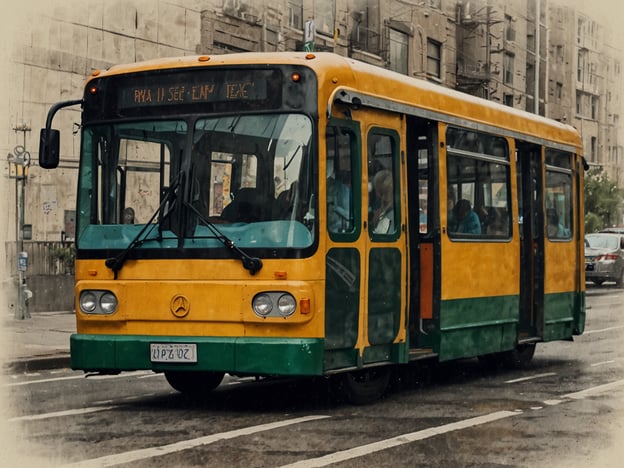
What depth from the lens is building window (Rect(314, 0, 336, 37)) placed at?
36.9 metres

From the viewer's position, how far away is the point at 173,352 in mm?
10844

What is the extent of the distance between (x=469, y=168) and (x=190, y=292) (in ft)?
12.9

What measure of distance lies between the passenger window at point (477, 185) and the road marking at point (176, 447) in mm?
3511

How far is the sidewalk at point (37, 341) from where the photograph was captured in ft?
53.1

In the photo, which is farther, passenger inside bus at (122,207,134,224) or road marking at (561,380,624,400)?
road marking at (561,380,624,400)

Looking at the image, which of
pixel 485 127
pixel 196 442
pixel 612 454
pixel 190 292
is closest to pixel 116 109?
pixel 190 292

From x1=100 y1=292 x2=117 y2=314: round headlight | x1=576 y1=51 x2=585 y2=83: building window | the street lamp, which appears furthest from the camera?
x1=576 y1=51 x2=585 y2=83: building window

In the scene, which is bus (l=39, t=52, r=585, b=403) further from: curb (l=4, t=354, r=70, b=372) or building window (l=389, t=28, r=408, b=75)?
building window (l=389, t=28, r=408, b=75)

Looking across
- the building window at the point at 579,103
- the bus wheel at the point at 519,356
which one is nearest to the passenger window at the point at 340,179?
the bus wheel at the point at 519,356

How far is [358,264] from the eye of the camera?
11.2 m

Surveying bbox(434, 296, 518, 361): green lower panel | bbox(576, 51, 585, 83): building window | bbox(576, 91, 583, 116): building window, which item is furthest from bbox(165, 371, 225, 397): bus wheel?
bbox(576, 91, 583, 116): building window

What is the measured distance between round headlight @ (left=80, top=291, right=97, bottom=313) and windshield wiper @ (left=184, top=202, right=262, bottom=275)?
125cm

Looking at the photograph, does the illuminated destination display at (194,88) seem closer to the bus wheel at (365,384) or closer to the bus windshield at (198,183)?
the bus windshield at (198,183)

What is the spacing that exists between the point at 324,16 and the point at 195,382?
1027 inches
